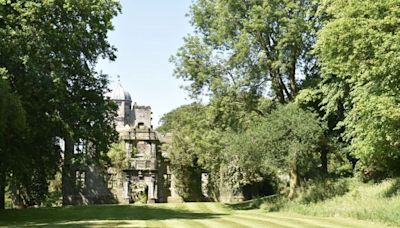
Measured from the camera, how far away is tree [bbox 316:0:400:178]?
17875 mm

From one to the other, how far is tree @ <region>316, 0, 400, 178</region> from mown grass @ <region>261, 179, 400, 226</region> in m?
1.62

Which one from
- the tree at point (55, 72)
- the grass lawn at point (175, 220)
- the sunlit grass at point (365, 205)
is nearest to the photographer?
the grass lawn at point (175, 220)

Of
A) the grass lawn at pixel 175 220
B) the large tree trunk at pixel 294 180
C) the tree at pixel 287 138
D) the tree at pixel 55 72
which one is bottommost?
the grass lawn at pixel 175 220

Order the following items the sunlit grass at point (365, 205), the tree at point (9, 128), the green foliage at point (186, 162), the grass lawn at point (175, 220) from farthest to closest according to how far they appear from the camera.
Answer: the green foliage at point (186, 162) < the tree at point (9, 128) < the sunlit grass at point (365, 205) < the grass lawn at point (175, 220)

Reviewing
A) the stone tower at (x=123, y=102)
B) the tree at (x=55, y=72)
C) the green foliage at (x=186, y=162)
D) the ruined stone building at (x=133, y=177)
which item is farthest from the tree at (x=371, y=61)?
the stone tower at (x=123, y=102)

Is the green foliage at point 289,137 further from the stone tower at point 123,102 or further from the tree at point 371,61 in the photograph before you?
the stone tower at point 123,102

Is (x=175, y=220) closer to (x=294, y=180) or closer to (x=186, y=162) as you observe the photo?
(x=294, y=180)

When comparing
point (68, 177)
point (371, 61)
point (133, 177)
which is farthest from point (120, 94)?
point (371, 61)

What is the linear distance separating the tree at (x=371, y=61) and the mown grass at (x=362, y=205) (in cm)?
162

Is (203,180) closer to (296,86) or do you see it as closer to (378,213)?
(296,86)

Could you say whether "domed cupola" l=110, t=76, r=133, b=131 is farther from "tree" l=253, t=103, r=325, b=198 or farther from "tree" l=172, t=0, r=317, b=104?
A: "tree" l=253, t=103, r=325, b=198

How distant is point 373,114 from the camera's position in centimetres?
1900

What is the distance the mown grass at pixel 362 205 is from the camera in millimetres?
17844

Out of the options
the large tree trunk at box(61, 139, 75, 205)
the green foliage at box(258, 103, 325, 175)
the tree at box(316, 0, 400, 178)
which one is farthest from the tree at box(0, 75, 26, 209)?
the tree at box(316, 0, 400, 178)
